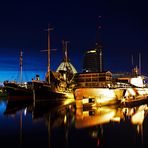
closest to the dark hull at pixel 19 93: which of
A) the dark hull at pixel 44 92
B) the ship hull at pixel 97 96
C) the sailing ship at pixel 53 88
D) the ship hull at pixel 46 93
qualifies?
the sailing ship at pixel 53 88

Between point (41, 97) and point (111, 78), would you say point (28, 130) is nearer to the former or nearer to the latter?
point (41, 97)

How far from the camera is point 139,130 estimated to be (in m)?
25.0

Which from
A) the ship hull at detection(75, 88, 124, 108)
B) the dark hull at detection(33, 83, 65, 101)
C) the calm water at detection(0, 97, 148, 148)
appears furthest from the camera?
the dark hull at detection(33, 83, 65, 101)

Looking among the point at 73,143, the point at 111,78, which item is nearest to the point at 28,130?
the point at 73,143

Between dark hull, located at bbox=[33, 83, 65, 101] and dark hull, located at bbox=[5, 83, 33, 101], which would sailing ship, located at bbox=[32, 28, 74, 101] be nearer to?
dark hull, located at bbox=[33, 83, 65, 101]

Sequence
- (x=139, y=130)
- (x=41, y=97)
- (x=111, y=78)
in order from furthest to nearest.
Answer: (x=111, y=78), (x=41, y=97), (x=139, y=130)

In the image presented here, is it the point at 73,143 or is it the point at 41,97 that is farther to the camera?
the point at 41,97

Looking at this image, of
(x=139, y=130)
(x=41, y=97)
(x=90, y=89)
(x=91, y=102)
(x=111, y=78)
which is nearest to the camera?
(x=139, y=130)

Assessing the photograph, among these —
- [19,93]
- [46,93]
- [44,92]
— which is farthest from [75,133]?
[19,93]

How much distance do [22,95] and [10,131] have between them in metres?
44.8

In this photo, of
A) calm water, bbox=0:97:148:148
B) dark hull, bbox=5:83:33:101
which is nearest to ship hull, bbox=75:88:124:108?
calm water, bbox=0:97:148:148

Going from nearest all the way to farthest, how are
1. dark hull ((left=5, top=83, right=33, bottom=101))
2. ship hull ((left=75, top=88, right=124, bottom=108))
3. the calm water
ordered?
the calm water
ship hull ((left=75, top=88, right=124, bottom=108))
dark hull ((left=5, top=83, right=33, bottom=101))

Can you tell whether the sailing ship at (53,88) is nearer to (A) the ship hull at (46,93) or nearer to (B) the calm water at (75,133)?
(A) the ship hull at (46,93)

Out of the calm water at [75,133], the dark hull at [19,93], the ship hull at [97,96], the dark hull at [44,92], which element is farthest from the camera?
the dark hull at [19,93]
